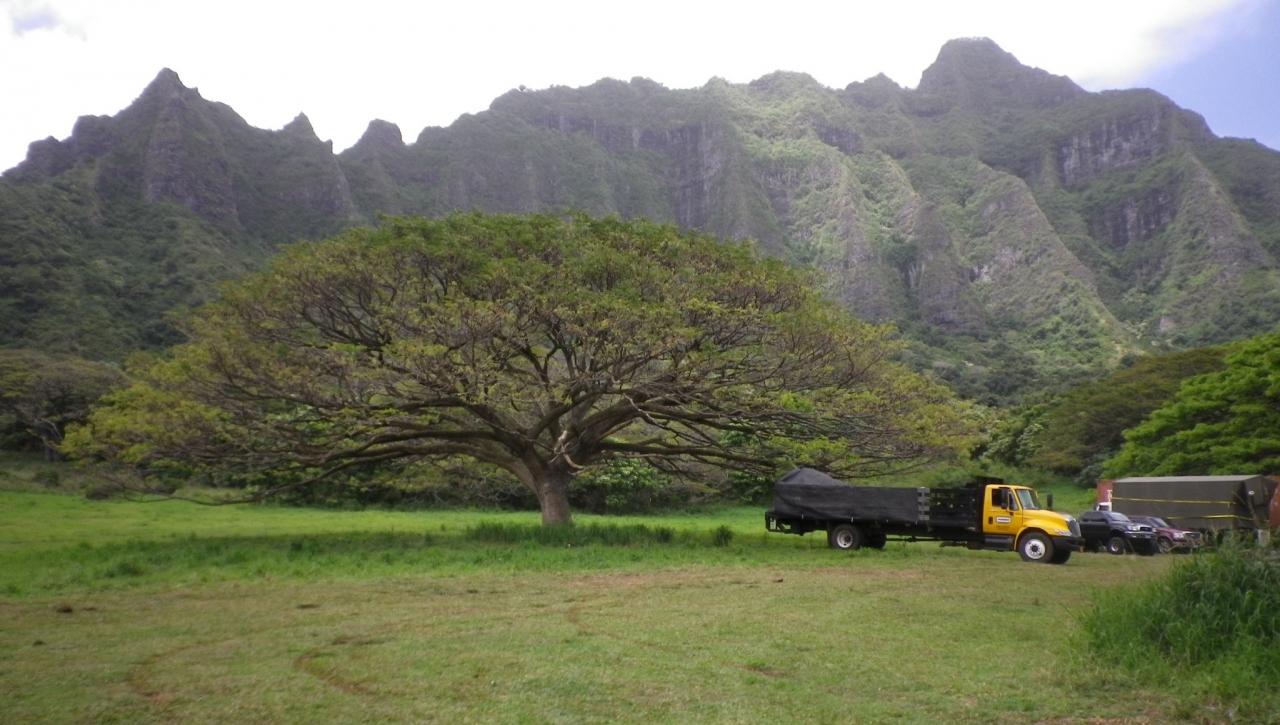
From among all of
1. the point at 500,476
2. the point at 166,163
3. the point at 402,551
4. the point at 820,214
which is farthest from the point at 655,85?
the point at 402,551

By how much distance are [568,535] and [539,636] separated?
391 inches

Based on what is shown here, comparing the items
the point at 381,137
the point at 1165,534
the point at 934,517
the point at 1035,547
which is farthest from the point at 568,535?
the point at 381,137

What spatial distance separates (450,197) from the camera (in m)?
131

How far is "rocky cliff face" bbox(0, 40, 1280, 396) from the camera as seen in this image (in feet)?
294

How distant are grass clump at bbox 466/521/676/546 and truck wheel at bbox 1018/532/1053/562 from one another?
739 centimetres

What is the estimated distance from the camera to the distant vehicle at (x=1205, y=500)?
23.6 m

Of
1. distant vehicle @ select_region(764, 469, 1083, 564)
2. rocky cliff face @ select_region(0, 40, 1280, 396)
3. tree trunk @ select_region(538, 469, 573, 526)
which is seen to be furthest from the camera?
rocky cliff face @ select_region(0, 40, 1280, 396)

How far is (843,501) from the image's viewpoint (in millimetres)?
18781

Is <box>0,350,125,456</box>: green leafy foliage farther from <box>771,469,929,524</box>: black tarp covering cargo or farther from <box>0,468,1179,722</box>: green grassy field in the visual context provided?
<box>771,469,929,524</box>: black tarp covering cargo

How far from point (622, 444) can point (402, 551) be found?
6.14 meters

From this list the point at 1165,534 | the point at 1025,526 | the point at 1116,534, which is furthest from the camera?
the point at 1165,534

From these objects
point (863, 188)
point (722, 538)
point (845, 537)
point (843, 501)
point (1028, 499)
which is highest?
point (863, 188)

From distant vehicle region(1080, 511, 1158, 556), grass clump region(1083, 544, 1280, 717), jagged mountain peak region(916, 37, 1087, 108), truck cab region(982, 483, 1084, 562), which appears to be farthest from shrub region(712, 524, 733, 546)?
jagged mountain peak region(916, 37, 1087, 108)

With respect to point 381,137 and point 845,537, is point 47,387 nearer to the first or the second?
point 845,537
